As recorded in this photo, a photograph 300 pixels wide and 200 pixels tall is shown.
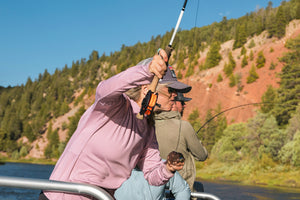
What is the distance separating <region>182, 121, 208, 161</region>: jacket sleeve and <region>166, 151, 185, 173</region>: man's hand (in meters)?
1.05

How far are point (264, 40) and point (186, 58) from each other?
7442 centimetres

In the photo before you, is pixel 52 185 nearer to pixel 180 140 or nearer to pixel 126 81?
pixel 126 81

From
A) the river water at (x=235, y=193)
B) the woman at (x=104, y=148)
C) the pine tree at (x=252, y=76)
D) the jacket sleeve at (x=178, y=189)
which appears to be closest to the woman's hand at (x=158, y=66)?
the woman at (x=104, y=148)

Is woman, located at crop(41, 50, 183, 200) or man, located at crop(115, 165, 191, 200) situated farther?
man, located at crop(115, 165, 191, 200)

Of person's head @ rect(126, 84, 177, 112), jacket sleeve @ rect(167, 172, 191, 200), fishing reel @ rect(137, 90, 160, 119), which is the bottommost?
jacket sleeve @ rect(167, 172, 191, 200)

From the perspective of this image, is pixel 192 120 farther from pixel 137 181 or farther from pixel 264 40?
pixel 264 40

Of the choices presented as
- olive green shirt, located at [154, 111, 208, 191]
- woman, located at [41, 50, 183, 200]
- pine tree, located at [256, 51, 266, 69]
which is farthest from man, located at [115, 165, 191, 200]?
pine tree, located at [256, 51, 266, 69]

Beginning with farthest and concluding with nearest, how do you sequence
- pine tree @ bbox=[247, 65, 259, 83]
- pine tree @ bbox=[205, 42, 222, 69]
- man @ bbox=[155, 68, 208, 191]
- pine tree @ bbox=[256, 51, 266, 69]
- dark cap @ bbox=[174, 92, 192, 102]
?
1. pine tree @ bbox=[256, 51, 266, 69]
2. pine tree @ bbox=[247, 65, 259, 83]
3. pine tree @ bbox=[205, 42, 222, 69]
4. man @ bbox=[155, 68, 208, 191]
5. dark cap @ bbox=[174, 92, 192, 102]

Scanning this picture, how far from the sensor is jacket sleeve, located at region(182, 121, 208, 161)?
258 cm

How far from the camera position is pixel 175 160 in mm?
1479

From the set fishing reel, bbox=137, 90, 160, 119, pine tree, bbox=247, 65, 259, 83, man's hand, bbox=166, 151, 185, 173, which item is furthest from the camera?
pine tree, bbox=247, 65, 259, 83

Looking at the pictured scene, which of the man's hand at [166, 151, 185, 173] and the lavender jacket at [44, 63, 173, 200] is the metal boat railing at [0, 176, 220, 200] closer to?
the lavender jacket at [44, 63, 173, 200]

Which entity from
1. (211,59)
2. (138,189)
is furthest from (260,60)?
(138,189)

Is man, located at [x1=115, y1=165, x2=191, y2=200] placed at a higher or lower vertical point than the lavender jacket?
lower
